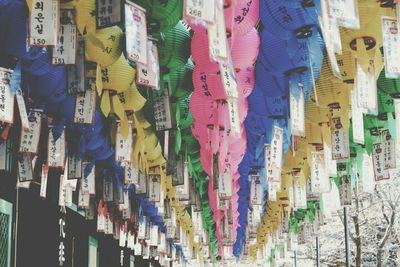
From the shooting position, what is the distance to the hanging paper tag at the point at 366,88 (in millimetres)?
5734

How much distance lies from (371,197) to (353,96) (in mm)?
20384

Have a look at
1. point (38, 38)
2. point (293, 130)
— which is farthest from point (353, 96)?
point (38, 38)

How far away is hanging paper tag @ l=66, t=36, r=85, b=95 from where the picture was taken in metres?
5.58

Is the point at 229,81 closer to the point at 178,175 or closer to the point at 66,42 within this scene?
the point at 66,42

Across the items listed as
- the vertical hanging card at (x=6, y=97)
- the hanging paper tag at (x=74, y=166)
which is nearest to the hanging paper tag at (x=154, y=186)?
the hanging paper tag at (x=74, y=166)

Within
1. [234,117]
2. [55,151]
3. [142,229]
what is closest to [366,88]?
[234,117]

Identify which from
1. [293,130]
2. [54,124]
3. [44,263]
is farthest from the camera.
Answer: [44,263]

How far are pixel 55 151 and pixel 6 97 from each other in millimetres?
1828

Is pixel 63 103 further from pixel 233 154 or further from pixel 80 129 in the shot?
pixel 233 154

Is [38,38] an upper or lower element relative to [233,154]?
upper

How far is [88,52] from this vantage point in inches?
213

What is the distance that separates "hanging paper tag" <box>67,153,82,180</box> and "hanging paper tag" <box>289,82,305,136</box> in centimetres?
297

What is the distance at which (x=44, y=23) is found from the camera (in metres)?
4.66

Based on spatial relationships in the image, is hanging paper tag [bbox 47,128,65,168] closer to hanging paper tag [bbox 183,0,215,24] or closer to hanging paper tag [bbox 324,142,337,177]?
hanging paper tag [bbox 324,142,337,177]
